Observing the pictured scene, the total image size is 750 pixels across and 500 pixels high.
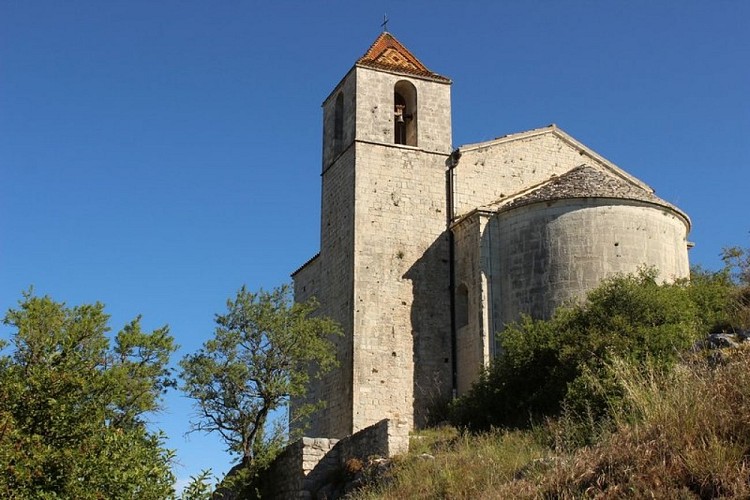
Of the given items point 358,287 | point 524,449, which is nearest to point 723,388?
point 524,449

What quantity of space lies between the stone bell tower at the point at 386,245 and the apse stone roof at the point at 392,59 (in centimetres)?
4

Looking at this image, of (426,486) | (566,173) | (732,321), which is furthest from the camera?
(566,173)

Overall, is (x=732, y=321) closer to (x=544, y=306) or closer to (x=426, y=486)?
(x=544, y=306)

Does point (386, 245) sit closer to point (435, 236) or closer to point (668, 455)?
point (435, 236)

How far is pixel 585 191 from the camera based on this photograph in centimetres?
2216

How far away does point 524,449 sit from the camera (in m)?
13.5

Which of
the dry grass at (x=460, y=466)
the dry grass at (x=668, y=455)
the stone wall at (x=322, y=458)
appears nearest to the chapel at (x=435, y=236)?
the stone wall at (x=322, y=458)

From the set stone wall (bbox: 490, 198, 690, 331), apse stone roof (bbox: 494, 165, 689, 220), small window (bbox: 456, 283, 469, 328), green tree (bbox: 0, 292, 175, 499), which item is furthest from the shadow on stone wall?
green tree (bbox: 0, 292, 175, 499)

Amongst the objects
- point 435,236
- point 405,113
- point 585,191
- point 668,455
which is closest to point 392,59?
point 405,113

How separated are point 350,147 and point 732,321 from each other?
11.8 meters

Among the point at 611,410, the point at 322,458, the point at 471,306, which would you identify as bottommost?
the point at 322,458

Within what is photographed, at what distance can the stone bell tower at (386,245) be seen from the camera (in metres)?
23.2

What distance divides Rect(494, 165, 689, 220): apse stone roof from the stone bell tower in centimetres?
264

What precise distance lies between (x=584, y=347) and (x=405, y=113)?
12.2 m
